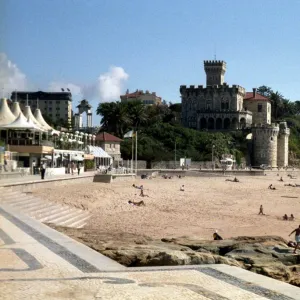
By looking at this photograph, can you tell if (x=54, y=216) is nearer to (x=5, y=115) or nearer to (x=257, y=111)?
(x=5, y=115)

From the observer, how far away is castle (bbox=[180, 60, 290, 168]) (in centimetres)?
9169

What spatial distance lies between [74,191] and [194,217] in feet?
26.9

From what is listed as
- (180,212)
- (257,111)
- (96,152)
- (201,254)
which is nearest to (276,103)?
(257,111)

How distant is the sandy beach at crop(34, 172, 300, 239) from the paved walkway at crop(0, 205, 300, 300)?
36.1 ft

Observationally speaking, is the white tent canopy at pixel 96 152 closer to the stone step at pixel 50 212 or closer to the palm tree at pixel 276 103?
the stone step at pixel 50 212

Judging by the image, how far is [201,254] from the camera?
37.9 feet

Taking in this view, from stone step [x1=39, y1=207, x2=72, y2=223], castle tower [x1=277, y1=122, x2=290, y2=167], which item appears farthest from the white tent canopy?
stone step [x1=39, y1=207, x2=72, y2=223]

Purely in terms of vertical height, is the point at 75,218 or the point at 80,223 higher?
the point at 75,218

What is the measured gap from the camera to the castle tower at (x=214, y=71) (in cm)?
10156

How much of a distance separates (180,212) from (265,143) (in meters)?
61.1

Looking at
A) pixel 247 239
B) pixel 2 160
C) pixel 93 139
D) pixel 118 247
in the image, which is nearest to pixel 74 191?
pixel 2 160

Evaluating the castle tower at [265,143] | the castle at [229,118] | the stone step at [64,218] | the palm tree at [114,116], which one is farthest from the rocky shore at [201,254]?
the castle at [229,118]

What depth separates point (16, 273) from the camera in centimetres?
936

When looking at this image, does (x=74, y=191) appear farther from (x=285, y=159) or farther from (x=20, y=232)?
(x=285, y=159)
